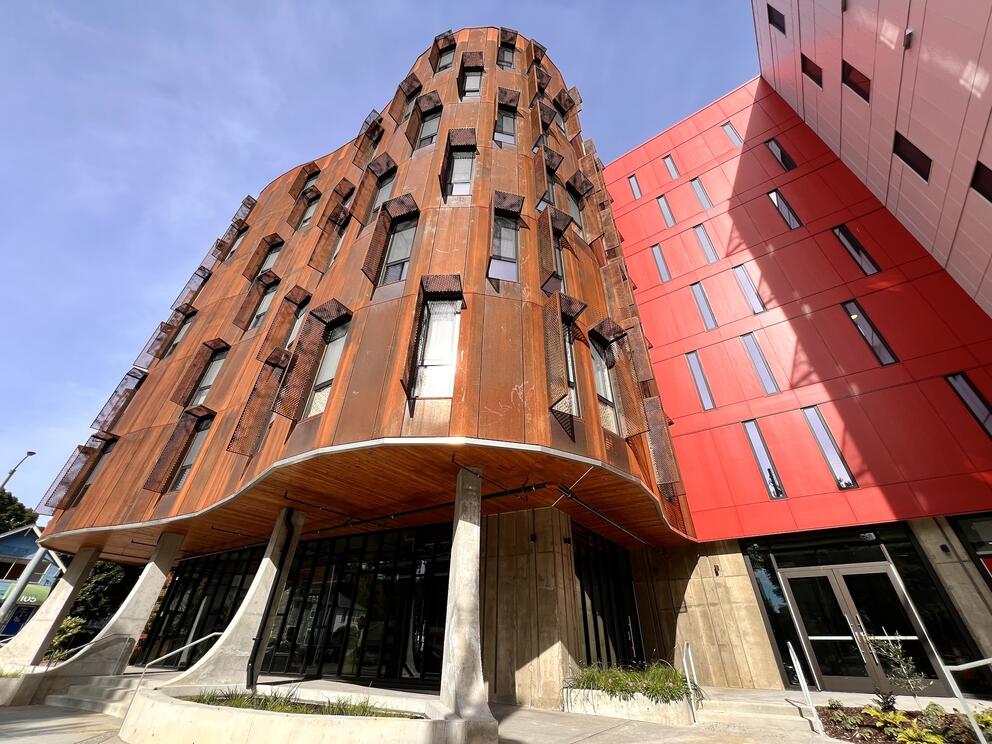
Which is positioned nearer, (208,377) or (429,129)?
(429,129)

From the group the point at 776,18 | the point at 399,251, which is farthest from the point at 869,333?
the point at 776,18

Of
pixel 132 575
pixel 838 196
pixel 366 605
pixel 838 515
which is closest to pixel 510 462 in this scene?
pixel 366 605

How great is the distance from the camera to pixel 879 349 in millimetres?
13969

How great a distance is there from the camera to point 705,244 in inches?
782

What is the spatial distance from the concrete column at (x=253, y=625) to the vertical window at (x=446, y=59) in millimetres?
19070

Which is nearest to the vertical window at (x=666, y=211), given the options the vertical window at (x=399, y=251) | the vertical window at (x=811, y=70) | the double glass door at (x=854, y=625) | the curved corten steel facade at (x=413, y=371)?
the curved corten steel facade at (x=413, y=371)

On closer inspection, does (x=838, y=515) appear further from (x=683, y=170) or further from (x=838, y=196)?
(x=683, y=170)

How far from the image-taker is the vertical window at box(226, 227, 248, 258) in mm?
23797

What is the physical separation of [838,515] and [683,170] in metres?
18.4

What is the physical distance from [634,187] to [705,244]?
6.77m

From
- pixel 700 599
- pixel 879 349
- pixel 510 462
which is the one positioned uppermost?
pixel 879 349

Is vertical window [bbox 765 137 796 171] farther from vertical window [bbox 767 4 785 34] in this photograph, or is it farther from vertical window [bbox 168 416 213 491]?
vertical window [bbox 168 416 213 491]

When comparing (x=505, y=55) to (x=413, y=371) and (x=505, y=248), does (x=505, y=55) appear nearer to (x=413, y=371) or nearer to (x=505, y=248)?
(x=505, y=248)

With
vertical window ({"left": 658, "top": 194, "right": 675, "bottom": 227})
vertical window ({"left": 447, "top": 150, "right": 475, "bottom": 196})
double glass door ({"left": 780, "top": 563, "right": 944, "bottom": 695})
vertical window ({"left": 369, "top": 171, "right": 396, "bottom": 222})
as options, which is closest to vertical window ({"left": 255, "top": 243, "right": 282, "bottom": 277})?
vertical window ({"left": 369, "top": 171, "right": 396, "bottom": 222})
